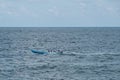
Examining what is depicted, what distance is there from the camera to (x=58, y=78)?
123 feet

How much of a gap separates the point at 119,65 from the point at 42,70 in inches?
503

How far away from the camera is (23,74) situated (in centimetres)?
4028

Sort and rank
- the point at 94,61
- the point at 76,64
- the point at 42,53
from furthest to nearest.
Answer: the point at 42,53 → the point at 94,61 → the point at 76,64

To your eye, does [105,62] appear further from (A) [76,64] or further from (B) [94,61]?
(A) [76,64]

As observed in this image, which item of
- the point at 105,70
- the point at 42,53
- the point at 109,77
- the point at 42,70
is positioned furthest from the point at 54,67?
the point at 42,53

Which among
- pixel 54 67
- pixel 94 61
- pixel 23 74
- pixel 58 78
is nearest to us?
pixel 58 78

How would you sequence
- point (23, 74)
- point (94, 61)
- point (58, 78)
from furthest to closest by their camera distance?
1. point (94, 61)
2. point (23, 74)
3. point (58, 78)

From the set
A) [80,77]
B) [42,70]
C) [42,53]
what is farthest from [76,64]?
[42,53]

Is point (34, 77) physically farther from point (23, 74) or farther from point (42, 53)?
point (42, 53)

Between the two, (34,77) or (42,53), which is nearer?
(34,77)

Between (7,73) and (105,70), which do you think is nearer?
(7,73)

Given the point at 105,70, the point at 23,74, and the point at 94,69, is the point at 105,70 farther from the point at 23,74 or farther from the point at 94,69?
the point at 23,74

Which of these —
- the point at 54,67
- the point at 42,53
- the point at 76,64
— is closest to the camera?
the point at 54,67

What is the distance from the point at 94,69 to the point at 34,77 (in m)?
10.4
